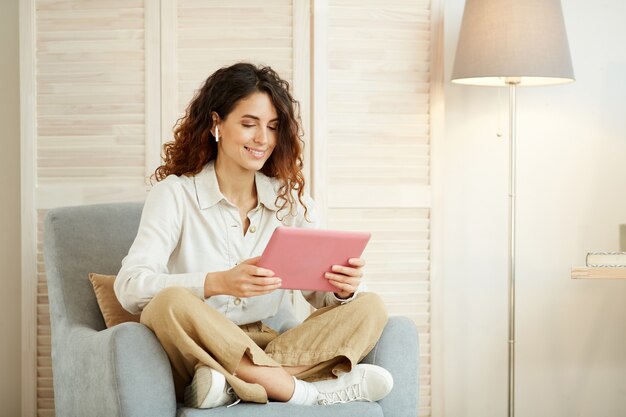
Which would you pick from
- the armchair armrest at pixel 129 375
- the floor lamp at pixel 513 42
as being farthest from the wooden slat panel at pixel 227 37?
the armchair armrest at pixel 129 375

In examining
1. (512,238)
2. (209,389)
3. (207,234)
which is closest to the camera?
(209,389)

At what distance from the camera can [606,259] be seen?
291cm

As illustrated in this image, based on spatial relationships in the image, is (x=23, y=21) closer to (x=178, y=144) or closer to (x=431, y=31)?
(x=178, y=144)

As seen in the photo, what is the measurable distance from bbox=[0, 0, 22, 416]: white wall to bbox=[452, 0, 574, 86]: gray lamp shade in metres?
1.69

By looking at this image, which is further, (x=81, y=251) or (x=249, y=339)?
(x=81, y=251)

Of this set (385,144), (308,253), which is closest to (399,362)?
(308,253)

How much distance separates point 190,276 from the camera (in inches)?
84.7

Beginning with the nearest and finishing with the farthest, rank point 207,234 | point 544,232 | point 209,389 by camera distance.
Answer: point 209,389 → point 207,234 → point 544,232

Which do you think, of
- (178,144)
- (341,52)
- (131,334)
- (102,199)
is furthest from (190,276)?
(341,52)

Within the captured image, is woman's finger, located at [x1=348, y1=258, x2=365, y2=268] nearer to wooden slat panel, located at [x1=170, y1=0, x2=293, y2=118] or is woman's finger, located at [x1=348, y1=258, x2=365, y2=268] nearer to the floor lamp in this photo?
the floor lamp

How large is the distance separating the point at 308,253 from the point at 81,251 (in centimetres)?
81

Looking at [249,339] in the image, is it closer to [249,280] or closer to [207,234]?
[249,280]

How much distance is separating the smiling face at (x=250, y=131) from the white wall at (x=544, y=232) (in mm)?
1214

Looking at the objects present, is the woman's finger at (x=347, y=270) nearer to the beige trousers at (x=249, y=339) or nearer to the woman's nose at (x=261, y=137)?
the beige trousers at (x=249, y=339)
